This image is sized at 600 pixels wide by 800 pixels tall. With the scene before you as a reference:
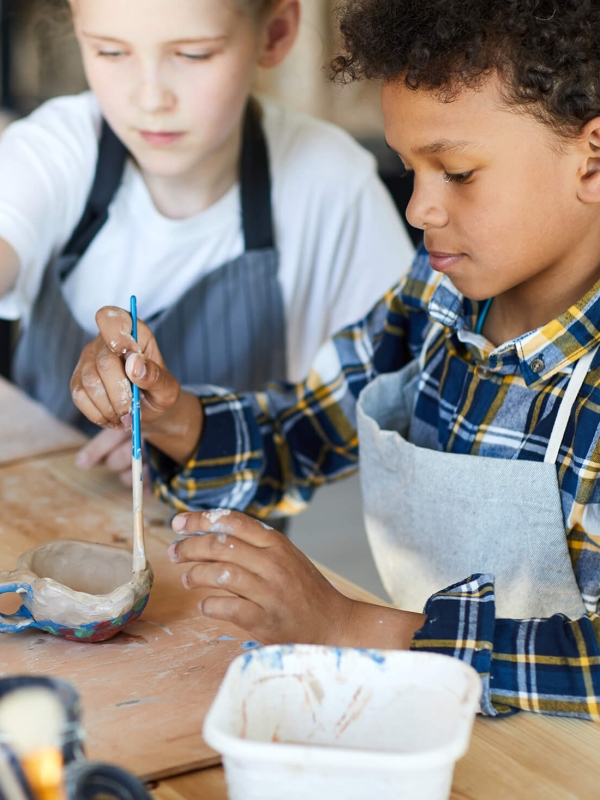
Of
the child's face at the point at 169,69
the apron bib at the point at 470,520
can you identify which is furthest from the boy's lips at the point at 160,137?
the apron bib at the point at 470,520

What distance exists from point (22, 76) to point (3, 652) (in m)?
2.40

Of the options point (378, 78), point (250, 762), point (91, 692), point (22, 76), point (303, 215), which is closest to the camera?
point (250, 762)

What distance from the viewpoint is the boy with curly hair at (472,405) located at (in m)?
0.71

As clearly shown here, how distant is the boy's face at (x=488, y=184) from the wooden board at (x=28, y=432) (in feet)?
1.90

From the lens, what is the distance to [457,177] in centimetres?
80

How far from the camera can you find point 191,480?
41.0 inches

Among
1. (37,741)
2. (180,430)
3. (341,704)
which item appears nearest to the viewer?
(37,741)

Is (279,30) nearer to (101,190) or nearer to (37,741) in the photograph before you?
(101,190)

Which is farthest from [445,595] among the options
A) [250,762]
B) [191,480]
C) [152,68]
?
[152,68]

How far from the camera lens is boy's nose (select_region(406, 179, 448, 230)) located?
2.67 feet

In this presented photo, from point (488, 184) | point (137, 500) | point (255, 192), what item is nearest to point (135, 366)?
point (137, 500)

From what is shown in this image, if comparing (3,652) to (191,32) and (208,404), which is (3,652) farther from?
(191,32)

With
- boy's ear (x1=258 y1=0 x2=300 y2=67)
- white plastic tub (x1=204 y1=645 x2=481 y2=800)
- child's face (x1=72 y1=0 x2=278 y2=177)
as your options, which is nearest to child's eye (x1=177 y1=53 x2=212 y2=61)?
child's face (x1=72 y1=0 x2=278 y2=177)

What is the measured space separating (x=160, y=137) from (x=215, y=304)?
0.86 ft
